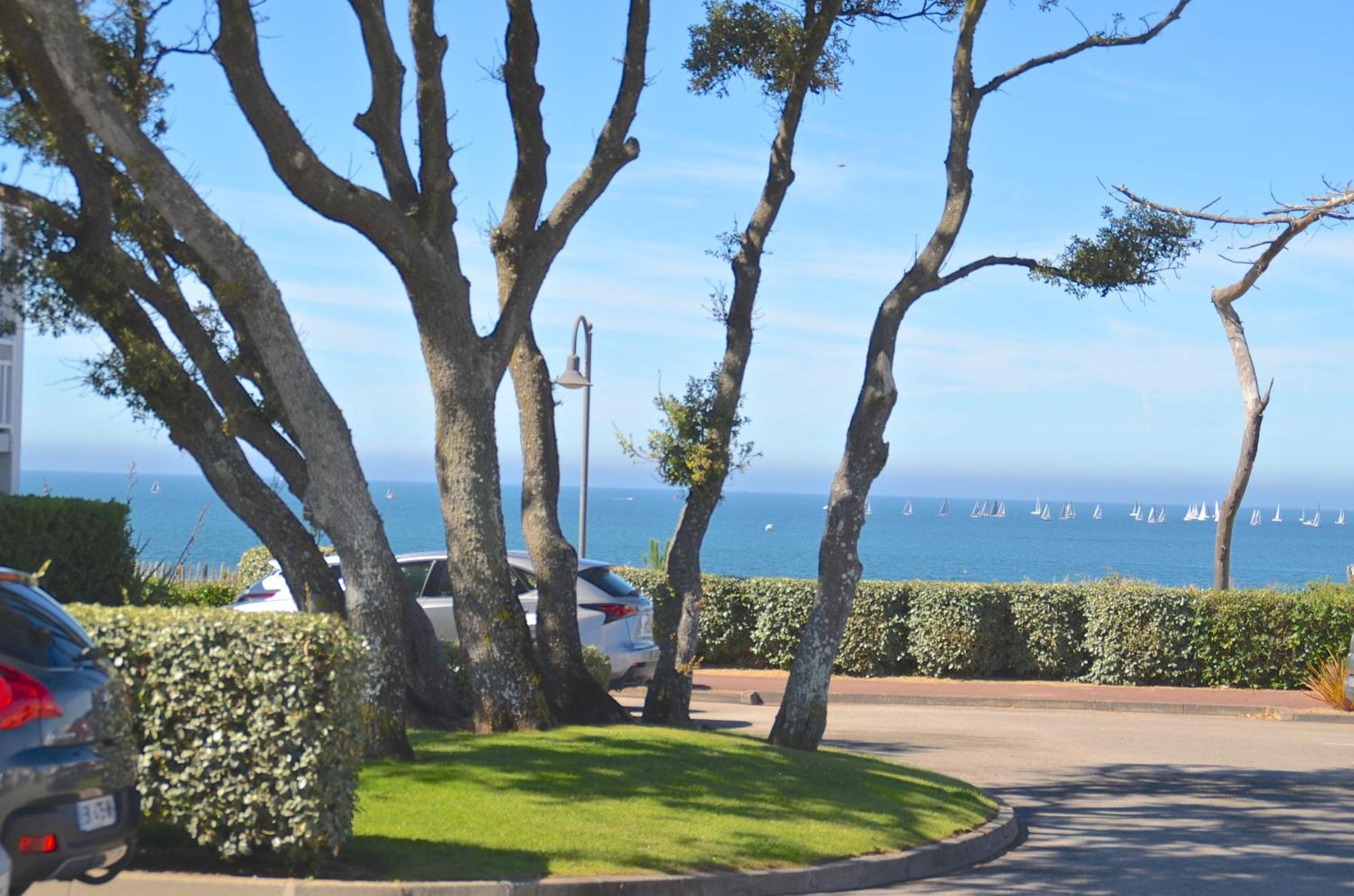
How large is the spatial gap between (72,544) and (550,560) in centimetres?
559

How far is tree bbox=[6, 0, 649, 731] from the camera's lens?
9.66 m

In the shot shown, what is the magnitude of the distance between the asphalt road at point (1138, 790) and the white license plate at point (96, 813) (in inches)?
167

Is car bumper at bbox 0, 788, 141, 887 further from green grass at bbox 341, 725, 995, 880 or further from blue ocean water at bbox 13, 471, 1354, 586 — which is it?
blue ocean water at bbox 13, 471, 1354, 586

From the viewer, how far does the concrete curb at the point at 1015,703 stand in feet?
60.9

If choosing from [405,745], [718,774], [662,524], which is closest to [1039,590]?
[718,774]

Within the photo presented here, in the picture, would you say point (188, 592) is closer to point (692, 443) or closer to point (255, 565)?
point (255, 565)

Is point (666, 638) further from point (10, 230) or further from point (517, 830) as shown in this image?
point (10, 230)

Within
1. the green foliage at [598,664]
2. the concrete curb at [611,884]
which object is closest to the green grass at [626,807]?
the concrete curb at [611,884]

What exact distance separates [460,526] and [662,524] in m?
167

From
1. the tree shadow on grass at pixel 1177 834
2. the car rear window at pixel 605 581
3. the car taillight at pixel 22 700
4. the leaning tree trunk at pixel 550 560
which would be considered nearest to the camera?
the car taillight at pixel 22 700

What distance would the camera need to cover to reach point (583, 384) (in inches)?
840

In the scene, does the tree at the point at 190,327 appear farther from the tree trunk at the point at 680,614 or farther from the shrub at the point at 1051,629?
the shrub at the point at 1051,629

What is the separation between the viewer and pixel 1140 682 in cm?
2075

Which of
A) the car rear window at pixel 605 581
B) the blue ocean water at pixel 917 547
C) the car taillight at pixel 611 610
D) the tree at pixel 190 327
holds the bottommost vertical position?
the blue ocean water at pixel 917 547
